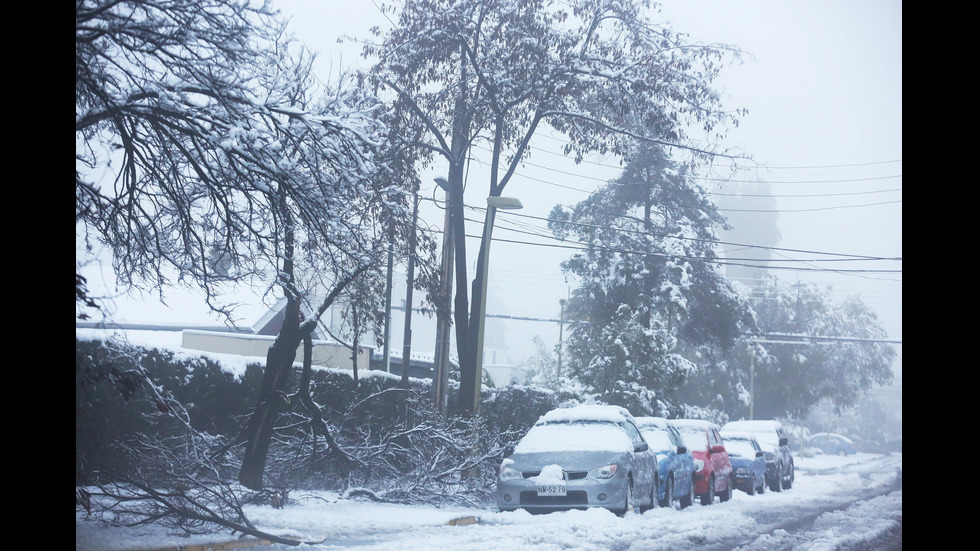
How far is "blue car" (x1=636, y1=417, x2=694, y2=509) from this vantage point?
9.46 meters

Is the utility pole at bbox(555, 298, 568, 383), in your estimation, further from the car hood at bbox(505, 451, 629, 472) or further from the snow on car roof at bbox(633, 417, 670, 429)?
the car hood at bbox(505, 451, 629, 472)

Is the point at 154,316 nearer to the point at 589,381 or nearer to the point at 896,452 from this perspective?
the point at 589,381

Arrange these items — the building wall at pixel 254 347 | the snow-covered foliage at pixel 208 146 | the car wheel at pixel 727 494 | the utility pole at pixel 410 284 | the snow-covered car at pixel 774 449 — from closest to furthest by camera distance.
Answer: the snow-covered foliage at pixel 208 146
the building wall at pixel 254 347
the utility pole at pixel 410 284
the snow-covered car at pixel 774 449
the car wheel at pixel 727 494

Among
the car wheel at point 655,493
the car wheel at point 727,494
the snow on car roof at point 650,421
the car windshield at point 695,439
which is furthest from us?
the car wheel at point 727,494

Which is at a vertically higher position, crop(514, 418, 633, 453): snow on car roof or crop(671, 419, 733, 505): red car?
crop(514, 418, 633, 453): snow on car roof

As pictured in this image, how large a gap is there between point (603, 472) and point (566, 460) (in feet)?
1.08

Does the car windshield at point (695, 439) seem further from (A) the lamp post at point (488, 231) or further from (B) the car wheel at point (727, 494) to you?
(A) the lamp post at point (488, 231)

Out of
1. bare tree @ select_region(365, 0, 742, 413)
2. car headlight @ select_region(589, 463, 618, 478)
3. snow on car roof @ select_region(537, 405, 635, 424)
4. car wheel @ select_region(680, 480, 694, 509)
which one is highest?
bare tree @ select_region(365, 0, 742, 413)

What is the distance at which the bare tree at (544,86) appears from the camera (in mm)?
7719

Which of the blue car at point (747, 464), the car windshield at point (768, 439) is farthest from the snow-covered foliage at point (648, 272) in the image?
the blue car at point (747, 464)

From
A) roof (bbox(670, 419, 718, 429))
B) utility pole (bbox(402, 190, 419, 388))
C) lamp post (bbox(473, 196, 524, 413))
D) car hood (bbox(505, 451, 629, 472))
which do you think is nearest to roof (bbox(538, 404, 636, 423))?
car hood (bbox(505, 451, 629, 472))

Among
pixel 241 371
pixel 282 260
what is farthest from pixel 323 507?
pixel 282 260

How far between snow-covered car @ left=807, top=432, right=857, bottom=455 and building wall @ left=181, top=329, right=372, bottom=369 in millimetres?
4448

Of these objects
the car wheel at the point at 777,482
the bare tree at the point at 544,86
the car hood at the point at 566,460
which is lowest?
the car wheel at the point at 777,482
